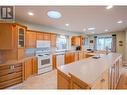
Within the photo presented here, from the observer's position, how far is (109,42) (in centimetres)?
845

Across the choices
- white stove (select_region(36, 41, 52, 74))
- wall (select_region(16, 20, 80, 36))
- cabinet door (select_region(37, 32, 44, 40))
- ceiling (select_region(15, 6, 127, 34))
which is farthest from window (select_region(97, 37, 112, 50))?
cabinet door (select_region(37, 32, 44, 40))

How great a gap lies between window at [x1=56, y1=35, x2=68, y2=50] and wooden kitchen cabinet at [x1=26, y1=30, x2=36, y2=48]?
203 centimetres

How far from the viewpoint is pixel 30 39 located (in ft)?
14.0

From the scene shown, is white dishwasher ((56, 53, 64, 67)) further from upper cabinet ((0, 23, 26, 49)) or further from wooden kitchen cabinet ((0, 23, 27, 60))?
upper cabinet ((0, 23, 26, 49))

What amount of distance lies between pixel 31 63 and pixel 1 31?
5.00ft

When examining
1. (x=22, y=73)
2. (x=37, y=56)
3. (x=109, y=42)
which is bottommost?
(x=22, y=73)

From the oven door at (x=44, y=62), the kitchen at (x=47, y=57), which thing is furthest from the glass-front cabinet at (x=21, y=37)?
the oven door at (x=44, y=62)

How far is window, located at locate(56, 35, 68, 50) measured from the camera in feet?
20.9

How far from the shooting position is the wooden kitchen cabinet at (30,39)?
163 inches

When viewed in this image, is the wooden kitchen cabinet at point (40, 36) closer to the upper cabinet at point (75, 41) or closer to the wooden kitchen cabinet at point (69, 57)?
the wooden kitchen cabinet at point (69, 57)

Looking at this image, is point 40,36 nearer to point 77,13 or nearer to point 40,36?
point 40,36

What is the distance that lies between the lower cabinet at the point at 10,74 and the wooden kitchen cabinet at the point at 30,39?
45.0 inches
